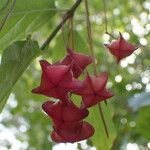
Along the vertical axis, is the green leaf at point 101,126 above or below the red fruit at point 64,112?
below

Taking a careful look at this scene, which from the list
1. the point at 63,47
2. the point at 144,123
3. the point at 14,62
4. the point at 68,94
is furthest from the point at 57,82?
the point at 144,123

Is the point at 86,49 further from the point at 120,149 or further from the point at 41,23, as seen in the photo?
the point at 120,149

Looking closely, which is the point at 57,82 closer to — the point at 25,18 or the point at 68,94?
the point at 68,94

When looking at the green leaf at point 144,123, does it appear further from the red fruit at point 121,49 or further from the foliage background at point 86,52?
the red fruit at point 121,49

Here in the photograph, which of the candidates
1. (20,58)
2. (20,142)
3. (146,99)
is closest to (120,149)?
(146,99)

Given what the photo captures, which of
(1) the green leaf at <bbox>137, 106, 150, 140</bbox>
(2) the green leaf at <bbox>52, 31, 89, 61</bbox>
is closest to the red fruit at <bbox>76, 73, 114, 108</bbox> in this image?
(2) the green leaf at <bbox>52, 31, 89, 61</bbox>

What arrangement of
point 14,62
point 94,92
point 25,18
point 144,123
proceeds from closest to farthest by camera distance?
point 94,92
point 14,62
point 25,18
point 144,123

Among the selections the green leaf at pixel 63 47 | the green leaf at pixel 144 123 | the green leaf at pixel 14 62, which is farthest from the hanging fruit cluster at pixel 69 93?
the green leaf at pixel 144 123
